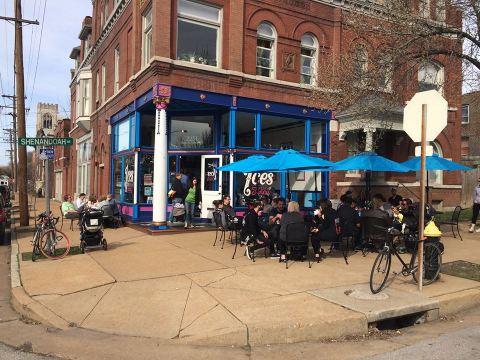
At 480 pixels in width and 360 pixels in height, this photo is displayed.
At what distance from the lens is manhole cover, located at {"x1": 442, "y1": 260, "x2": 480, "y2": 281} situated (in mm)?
8070

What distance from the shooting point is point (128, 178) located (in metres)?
16.6

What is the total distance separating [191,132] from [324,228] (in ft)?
26.5

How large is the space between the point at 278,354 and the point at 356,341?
43.4 inches

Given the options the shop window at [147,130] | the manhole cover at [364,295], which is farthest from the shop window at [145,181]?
the manhole cover at [364,295]

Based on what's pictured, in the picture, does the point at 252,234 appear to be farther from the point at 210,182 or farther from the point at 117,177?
the point at 117,177

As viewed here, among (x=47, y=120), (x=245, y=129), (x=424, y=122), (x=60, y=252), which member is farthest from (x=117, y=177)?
(x=47, y=120)

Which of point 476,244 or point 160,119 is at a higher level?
point 160,119

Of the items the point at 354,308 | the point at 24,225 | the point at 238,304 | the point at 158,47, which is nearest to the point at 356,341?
the point at 354,308

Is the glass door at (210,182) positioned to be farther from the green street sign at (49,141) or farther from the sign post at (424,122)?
the sign post at (424,122)

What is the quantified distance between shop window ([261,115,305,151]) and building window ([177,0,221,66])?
121 inches

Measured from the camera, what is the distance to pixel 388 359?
466 centimetres

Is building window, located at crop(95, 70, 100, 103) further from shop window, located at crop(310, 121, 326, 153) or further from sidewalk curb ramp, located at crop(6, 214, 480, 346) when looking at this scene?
sidewalk curb ramp, located at crop(6, 214, 480, 346)

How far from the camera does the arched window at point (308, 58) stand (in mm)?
16875

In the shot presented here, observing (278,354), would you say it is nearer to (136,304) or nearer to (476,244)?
(136,304)
